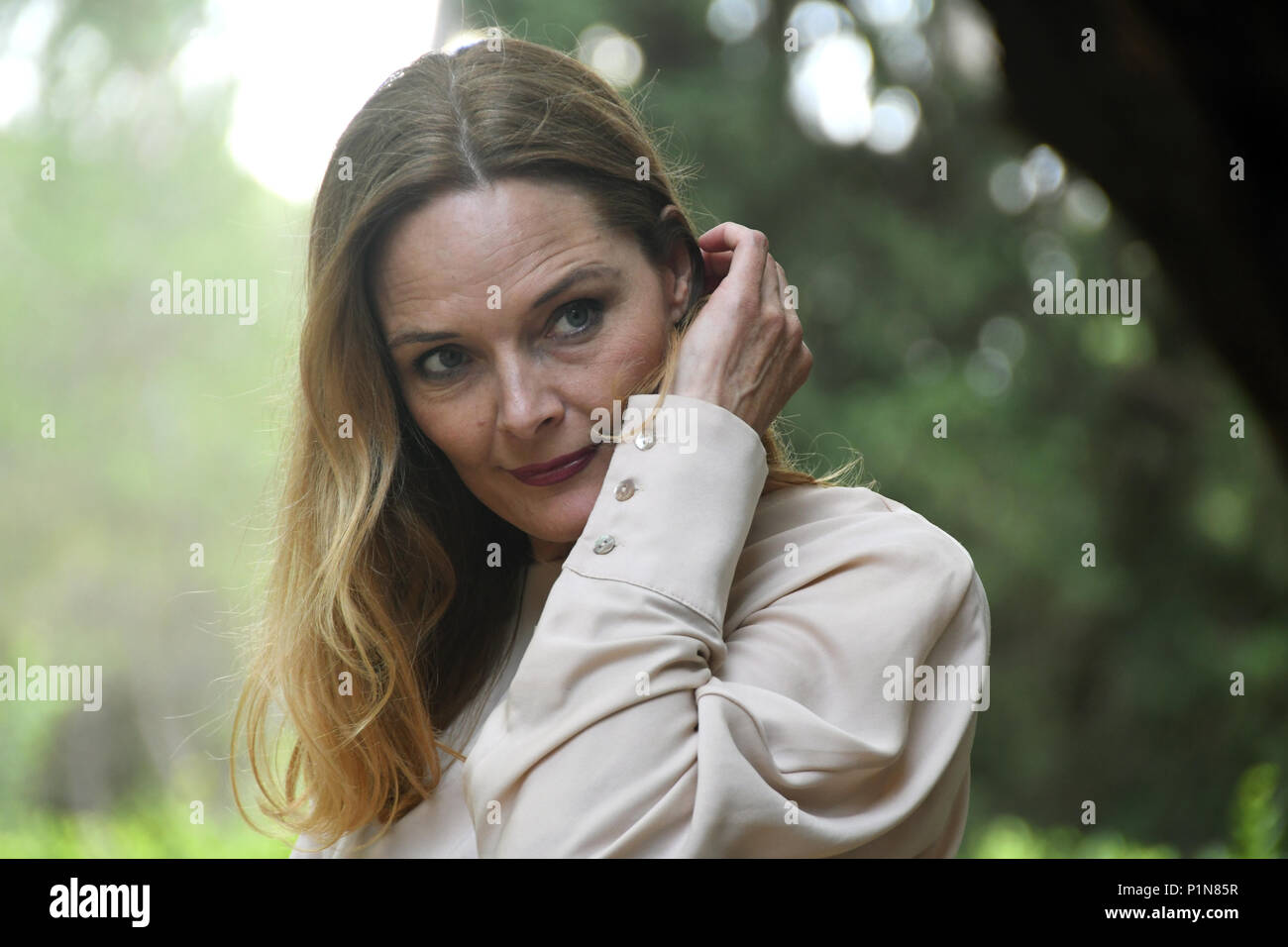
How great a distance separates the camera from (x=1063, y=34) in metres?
2.42

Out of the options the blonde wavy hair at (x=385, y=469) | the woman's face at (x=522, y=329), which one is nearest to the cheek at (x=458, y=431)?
the woman's face at (x=522, y=329)

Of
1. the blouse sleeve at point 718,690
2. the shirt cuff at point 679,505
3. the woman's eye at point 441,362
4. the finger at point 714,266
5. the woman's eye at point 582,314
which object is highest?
the finger at point 714,266

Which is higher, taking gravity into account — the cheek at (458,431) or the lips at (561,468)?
the cheek at (458,431)

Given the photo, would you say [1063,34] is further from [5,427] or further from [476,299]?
[5,427]

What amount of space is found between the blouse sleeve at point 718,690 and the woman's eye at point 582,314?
15cm

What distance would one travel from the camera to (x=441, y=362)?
1.50m

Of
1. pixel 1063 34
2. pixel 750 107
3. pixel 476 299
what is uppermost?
pixel 750 107

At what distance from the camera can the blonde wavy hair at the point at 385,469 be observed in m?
1.51

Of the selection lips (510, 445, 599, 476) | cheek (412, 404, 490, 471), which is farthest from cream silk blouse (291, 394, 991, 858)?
cheek (412, 404, 490, 471)

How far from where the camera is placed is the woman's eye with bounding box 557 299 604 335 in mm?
1445

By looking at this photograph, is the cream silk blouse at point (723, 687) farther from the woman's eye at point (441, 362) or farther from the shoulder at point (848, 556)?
the woman's eye at point (441, 362)

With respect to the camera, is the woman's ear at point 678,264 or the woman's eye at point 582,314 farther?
the woman's ear at point 678,264
